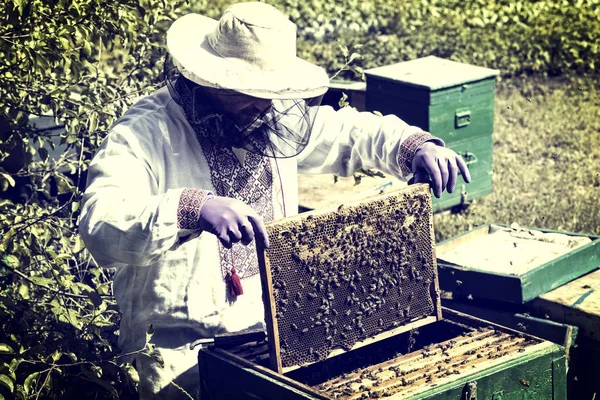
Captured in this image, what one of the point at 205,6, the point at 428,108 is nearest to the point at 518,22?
the point at 205,6

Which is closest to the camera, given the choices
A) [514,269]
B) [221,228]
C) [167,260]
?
[221,228]

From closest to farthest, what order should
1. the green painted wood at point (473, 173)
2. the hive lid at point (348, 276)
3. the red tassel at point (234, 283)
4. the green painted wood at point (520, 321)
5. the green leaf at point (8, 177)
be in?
the hive lid at point (348, 276) < the red tassel at point (234, 283) < the green painted wood at point (520, 321) < the green leaf at point (8, 177) < the green painted wood at point (473, 173)

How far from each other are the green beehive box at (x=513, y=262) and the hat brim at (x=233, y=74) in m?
1.45

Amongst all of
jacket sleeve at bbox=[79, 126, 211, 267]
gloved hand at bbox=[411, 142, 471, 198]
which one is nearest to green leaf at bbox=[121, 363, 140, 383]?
jacket sleeve at bbox=[79, 126, 211, 267]

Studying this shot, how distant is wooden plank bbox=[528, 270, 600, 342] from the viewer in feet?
13.3

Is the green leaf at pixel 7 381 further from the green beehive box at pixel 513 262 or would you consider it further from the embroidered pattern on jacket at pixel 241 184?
the green beehive box at pixel 513 262

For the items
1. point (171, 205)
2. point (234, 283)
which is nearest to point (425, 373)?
point (234, 283)

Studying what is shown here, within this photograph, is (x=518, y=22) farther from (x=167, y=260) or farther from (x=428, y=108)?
(x=167, y=260)

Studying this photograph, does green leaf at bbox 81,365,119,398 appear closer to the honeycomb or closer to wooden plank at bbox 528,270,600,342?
the honeycomb

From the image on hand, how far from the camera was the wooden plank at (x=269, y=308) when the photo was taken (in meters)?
2.97

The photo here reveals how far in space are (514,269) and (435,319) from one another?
0.93 meters

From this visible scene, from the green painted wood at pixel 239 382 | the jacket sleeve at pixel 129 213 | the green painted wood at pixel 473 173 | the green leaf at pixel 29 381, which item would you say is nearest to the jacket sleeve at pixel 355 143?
the jacket sleeve at pixel 129 213

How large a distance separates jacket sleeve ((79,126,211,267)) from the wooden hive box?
11.6 inches

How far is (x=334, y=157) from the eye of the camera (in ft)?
12.8
